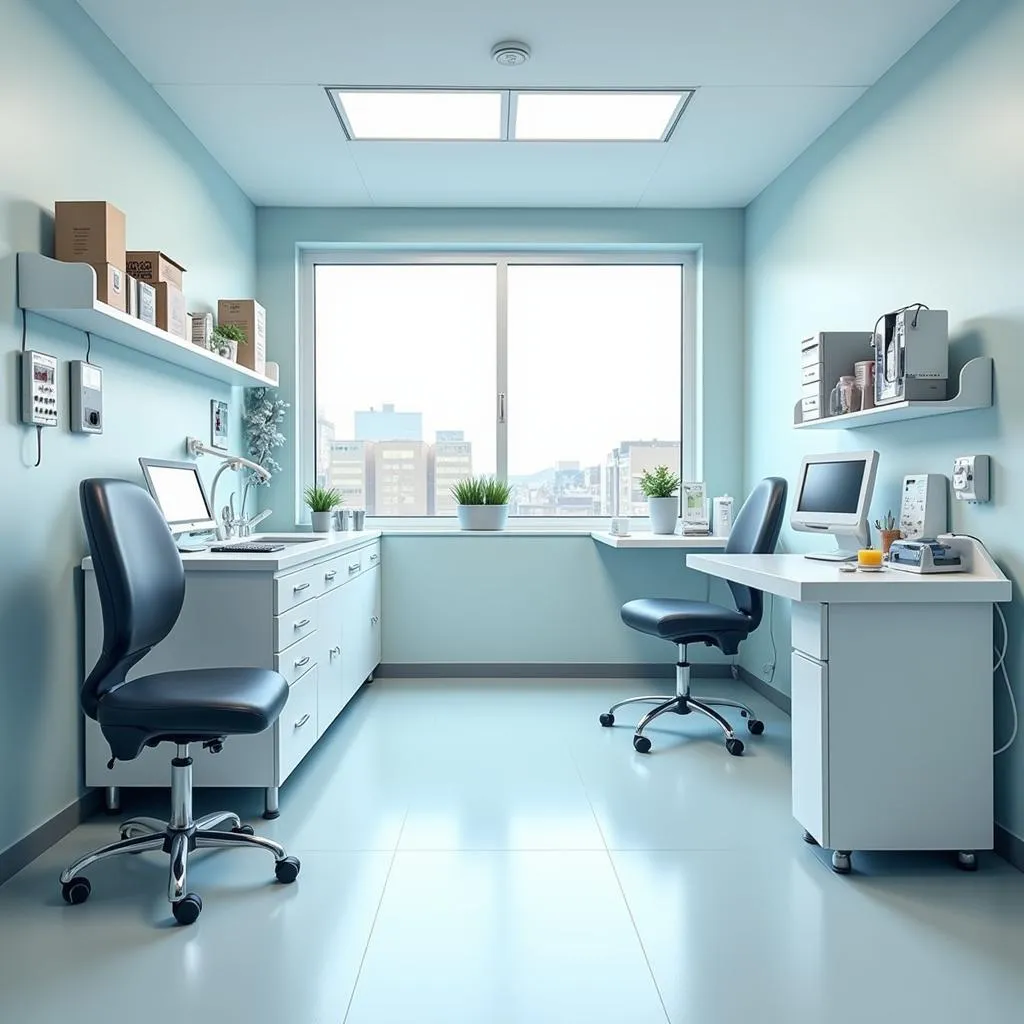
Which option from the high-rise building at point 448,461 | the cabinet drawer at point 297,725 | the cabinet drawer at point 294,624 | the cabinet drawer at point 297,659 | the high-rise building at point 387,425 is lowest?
the cabinet drawer at point 297,725

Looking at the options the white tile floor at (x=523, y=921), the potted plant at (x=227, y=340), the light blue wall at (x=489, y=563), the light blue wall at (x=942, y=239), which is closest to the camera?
the white tile floor at (x=523, y=921)

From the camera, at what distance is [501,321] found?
460 cm

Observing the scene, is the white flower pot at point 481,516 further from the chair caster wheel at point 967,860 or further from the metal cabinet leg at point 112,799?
the chair caster wheel at point 967,860

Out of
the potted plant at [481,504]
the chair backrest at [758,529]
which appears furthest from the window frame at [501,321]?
the chair backrest at [758,529]

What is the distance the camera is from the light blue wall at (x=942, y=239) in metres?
2.25

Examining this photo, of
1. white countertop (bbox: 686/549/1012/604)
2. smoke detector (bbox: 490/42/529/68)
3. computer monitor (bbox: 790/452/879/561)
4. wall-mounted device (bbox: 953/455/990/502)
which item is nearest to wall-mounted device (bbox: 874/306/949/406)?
wall-mounted device (bbox: 953/455/990/502)

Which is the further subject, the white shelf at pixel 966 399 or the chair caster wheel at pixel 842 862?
the white shelf at pixel 966 399

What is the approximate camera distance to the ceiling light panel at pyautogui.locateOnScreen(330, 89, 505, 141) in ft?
10.3

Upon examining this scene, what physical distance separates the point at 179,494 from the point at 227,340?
793 mm

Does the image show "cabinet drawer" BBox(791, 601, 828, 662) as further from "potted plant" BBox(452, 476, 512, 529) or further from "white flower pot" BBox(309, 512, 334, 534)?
"white flower pot" BBox(309, 512, 334, 534)

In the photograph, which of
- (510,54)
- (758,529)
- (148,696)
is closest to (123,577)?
(148,696)

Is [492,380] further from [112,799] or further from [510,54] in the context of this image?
[112,799]

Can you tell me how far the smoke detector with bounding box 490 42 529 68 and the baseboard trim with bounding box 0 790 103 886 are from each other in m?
2.84

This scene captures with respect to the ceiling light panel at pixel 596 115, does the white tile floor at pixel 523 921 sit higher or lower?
lower
